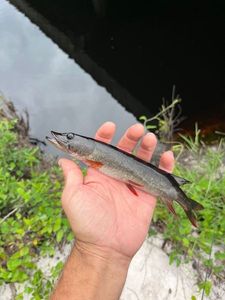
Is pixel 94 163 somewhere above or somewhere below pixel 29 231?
above

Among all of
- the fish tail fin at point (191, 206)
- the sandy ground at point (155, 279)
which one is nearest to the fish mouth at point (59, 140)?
the fish tail fin at point (191, 206)

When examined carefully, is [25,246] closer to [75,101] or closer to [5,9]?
[75,101]

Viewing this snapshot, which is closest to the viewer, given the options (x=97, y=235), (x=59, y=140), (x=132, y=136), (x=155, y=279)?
(x=97, y=235)

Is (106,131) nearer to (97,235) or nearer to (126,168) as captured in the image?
(126,168)

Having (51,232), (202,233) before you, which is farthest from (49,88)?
(202,233)

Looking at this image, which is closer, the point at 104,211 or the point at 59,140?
the point at 104,211

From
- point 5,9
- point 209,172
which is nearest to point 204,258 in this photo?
point 209,172
